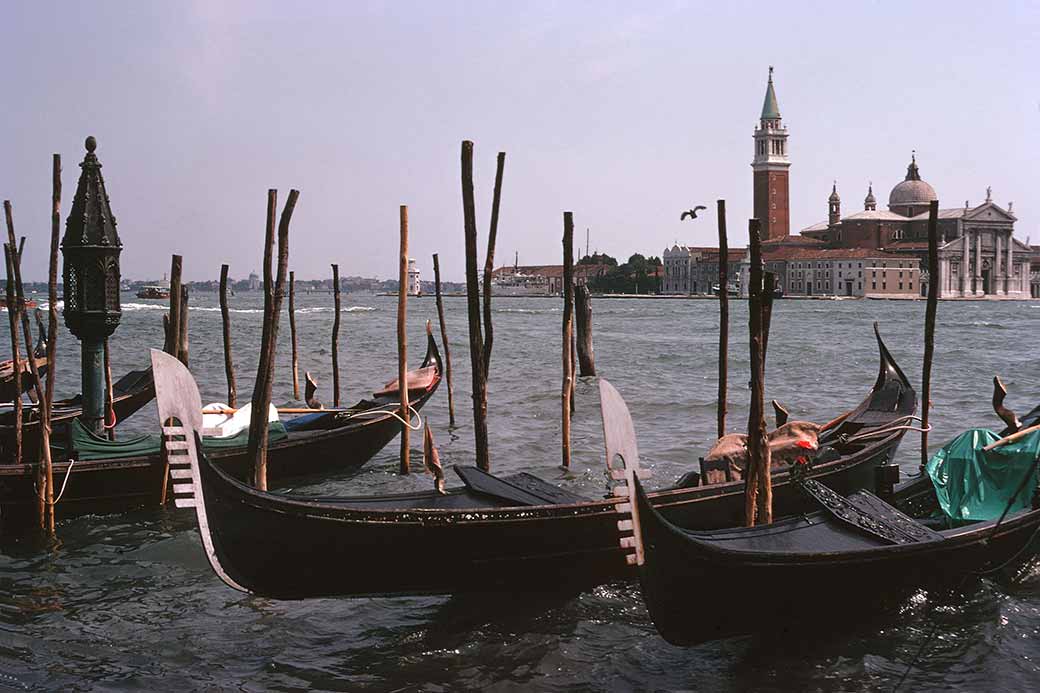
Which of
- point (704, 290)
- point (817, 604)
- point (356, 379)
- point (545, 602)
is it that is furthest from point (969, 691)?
point (704, 290)

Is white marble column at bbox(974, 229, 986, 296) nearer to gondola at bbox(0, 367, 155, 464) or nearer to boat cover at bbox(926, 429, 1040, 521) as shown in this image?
Answer: gondola at bbox(0, 367, 155, 464)

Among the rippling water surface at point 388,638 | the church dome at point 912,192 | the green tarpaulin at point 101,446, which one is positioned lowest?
the rippling water surface at point 388,638

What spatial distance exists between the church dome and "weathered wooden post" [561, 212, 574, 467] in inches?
2664

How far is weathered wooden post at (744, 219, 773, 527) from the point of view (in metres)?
4.36

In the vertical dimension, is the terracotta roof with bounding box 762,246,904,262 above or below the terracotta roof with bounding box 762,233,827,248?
below

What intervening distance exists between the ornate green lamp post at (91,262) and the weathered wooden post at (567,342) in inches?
119

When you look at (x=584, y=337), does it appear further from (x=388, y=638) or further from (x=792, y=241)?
(x=792, y=241)

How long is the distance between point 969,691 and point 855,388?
36.9 feet

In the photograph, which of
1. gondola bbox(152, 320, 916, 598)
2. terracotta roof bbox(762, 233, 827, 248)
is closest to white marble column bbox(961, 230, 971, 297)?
terracotta roof bbox(762, 233, 827, 248)

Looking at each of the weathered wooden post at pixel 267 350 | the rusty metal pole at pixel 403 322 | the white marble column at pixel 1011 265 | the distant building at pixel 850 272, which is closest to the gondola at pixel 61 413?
the weathered wooden post at pixel 267 350

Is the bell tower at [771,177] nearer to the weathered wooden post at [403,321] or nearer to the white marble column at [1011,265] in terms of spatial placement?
the white marble column at [1011,265]

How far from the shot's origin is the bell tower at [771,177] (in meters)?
73.6

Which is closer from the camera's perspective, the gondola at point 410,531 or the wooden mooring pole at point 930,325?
the gondola at point 410,531

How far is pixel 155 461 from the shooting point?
5.61 metres
